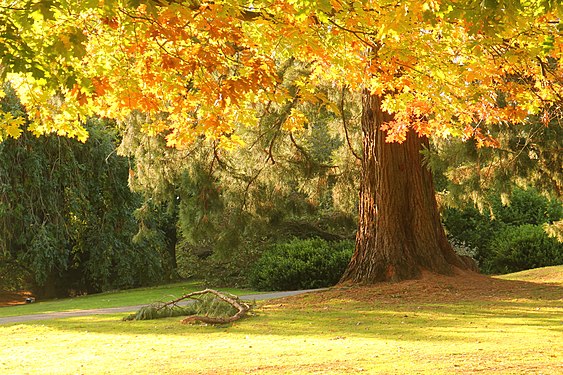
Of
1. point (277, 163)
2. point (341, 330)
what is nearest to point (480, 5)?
point (341, 330)

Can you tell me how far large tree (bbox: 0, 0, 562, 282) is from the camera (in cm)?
611

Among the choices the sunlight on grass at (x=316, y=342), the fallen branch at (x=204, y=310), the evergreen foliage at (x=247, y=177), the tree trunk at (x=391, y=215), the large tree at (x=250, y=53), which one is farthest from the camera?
the evergreen foliage at (x=247, y=177)

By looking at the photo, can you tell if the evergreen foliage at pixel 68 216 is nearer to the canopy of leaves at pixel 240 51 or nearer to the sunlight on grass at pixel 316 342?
the sunlight on grass at pixel 316 342

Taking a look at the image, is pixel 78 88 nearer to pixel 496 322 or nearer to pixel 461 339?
pixel 461 339

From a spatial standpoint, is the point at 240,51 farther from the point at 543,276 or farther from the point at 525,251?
the point at 525,251

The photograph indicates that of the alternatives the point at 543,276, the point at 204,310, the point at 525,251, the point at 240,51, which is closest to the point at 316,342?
the point at 204,310

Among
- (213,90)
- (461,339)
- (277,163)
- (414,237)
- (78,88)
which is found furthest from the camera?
(277,163)

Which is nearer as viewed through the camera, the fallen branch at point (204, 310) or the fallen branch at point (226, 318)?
the fallen branch at point (226, 318)

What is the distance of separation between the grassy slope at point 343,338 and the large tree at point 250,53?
2580 mm

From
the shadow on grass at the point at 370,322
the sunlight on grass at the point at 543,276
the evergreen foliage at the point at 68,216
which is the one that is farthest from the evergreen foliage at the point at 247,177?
the shadow on grass at the point at 370,322

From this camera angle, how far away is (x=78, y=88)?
755 centimetres

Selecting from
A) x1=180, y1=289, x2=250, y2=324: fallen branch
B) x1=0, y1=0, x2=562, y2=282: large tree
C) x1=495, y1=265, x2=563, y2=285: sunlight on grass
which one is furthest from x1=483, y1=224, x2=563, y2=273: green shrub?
x1=180, y1=289, x2=250, y2=324: fallen branch

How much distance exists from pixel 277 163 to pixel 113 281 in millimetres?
8151

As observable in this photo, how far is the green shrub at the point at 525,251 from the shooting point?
818 inches
